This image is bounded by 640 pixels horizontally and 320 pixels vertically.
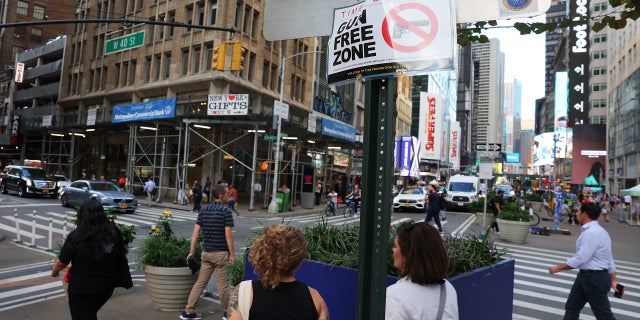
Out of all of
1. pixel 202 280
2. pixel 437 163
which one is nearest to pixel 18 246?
pixel 202 280

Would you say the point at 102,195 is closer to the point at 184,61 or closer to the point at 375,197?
the point at 184,61

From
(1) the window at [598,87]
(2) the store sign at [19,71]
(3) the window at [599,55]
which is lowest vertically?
(2) the store sign at [19,71]

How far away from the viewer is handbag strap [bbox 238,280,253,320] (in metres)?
2.31

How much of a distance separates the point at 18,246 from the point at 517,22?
522 inches

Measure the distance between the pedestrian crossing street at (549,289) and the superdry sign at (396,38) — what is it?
4402mm

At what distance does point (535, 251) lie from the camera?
13977mm

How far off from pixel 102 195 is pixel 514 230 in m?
18.0

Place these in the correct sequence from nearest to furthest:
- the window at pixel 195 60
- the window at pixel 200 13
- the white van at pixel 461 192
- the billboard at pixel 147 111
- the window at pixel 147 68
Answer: the billboard at pixel 147 111, the white van at pixel 461 192, the window at pixel 195 60, the window at pixel 200 13, the window at pixel 147 68

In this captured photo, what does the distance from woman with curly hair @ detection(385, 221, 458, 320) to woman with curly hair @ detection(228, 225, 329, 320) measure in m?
0.42

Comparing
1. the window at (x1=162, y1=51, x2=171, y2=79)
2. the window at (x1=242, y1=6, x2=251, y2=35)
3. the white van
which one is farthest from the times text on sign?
the window at (x1=162, y1=51, x2=171, y2=79)

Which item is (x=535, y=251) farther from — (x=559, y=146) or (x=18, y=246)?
(x=559, y=146)

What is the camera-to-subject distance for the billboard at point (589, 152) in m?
69.2

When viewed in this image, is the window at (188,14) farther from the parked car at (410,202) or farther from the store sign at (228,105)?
the parked car at (410,202)

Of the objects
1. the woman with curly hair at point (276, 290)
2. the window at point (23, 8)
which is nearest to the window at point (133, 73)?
the window at point (23, 8)
